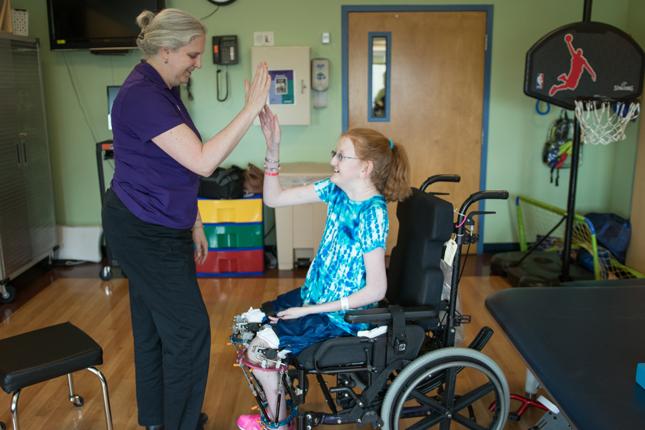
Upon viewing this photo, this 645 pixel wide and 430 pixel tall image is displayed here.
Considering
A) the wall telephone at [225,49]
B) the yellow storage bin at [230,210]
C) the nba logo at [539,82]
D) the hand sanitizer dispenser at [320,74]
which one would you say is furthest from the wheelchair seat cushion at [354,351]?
the wall telephone at [225,49]

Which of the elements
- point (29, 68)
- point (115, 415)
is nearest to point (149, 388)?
point (115, 415)

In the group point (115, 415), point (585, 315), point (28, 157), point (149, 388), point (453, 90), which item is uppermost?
point (453, 90)

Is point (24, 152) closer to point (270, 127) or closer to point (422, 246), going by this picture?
point (270, 127)

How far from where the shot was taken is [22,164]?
385 cm

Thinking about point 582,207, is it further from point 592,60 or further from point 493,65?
point 592,60

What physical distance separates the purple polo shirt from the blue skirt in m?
0.46

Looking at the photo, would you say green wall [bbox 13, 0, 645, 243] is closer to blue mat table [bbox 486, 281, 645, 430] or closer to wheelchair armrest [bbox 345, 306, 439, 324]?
blue mat table [bbox 486, 281, 645, 430]

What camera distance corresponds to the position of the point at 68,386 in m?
2.55

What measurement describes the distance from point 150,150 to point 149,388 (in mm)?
882

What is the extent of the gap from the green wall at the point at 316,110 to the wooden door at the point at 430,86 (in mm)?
108

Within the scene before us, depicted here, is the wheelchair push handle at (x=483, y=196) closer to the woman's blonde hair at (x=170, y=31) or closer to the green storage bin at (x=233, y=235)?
the woman's blonde hair at (x=170, y=31)

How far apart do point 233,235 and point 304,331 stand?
90.6 inches

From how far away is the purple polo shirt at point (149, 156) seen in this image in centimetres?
170

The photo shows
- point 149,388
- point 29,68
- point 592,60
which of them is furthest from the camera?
point 29,68
